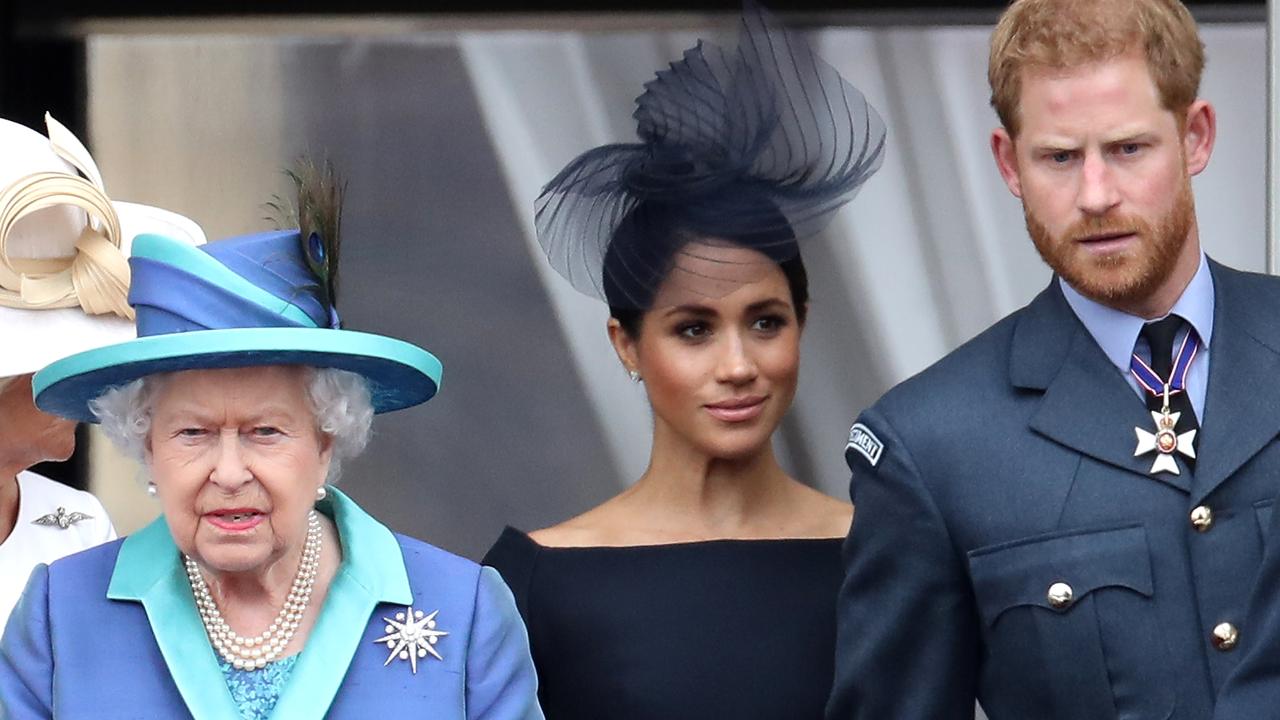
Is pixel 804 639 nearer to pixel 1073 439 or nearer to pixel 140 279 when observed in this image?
pixel 1073 439

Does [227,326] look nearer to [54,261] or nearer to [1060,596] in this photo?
[54,261]

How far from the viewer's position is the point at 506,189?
5.00 meters

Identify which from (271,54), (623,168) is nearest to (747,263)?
(623,168)

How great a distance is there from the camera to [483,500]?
5.01m

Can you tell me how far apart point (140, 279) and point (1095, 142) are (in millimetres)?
1286

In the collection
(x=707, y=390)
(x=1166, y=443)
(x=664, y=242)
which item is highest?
(x=664, y=242)

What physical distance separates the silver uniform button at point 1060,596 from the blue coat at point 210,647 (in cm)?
72

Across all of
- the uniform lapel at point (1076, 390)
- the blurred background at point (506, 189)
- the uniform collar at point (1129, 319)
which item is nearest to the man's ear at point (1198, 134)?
the uniform collar at point (1129, 319)

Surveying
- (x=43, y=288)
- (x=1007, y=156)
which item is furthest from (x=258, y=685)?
(x=1007, y=156)

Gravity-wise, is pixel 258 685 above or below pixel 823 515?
above

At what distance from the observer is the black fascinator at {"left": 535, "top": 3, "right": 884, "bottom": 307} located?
3691 mm

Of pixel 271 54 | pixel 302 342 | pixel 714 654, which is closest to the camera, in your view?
pixel 302 342

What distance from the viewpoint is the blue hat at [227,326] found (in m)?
2.97

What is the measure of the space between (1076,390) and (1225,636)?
0.40 m
